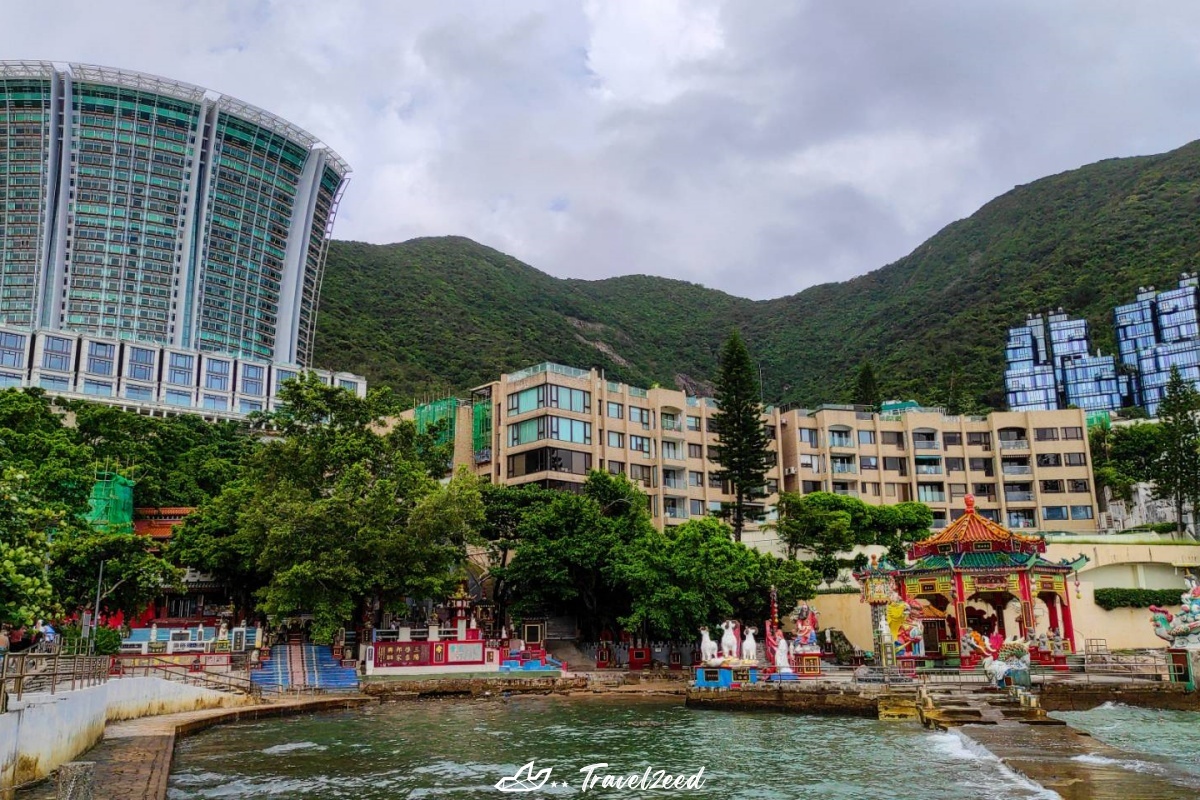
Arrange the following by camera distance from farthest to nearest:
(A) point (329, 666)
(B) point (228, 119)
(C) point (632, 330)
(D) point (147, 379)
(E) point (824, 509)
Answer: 1. (C) point (632, 330)
2. (B) point (228, 119)
3. (D) point (147, 379)
4. (E) point (824, 509)
5. (A) point (329, 666)

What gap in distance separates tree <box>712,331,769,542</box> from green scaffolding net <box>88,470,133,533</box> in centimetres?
3447

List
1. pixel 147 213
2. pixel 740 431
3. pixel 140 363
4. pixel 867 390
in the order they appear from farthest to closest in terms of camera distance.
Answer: pixel 147 213 < pixel 140 363 < pixel 867 390 < pixel 740 431

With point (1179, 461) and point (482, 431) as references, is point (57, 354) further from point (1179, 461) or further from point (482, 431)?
point (1179, 461)

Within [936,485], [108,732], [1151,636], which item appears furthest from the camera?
[936,485]

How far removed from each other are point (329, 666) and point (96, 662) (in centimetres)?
1747

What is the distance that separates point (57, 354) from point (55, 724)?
84.2 meters

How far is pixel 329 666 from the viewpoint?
37.8 meters

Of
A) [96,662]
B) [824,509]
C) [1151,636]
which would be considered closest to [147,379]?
[824,509]

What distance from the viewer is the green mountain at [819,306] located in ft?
405

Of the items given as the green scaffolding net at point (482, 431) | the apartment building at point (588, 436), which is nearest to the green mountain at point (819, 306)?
the green scaffolding net at point (482, 431)

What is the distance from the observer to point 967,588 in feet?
119

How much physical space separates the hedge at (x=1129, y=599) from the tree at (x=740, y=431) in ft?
66.4

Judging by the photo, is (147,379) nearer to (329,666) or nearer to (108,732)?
(329,666)

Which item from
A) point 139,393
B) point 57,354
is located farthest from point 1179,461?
point 57,354
